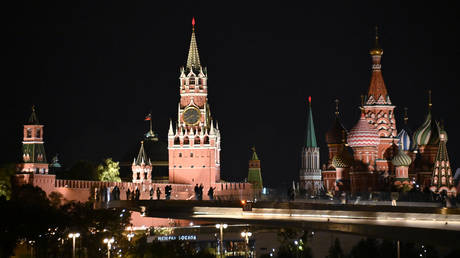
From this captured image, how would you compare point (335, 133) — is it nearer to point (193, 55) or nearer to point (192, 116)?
point (192, 116)

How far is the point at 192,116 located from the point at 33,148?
132ft

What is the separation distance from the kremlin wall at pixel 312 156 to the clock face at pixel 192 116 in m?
0.13

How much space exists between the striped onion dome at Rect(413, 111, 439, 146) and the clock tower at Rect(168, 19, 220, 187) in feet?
105

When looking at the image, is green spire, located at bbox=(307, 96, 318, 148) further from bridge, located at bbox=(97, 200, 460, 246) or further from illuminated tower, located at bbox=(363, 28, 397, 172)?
bridge, located at bbox=(97, 200, 460, 246)

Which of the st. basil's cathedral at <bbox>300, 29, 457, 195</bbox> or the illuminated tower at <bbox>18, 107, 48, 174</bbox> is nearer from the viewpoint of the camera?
the illuminated tower at <bbox>18, 107, 48, 174</bbox>

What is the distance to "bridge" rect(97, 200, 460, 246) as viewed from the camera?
57000 millimetres

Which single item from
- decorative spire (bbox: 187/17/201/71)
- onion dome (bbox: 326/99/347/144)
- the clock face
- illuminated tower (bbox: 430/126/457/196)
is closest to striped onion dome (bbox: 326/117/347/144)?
onion dome (bbox: 326/99/347/144)

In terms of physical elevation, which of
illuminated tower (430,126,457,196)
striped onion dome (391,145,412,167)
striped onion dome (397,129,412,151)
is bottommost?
illuminated tower (430,126,457,196)

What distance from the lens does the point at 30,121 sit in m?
127

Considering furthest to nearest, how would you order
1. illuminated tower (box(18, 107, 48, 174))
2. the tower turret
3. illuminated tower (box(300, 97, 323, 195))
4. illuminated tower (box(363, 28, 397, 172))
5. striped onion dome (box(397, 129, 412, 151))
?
illuminated tower (box(300, 97, 323, 195)), the tower turret, striped onion dome (box(397, 129, 412, 151)), illuminated tower (box(363, 28, 397, 172)), illuminated tower (box(18, 107, 48, 174))

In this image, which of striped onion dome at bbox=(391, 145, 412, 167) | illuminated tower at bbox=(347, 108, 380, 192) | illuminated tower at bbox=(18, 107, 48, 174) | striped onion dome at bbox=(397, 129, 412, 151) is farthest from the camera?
striped onion dome at bbox=(397, 129, 412, 151)

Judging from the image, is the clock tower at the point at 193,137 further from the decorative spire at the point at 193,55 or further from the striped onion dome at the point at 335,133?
the striped onion dome at the point at 335,133

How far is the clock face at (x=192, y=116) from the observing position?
162125 mm

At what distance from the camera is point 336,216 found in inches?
2783
